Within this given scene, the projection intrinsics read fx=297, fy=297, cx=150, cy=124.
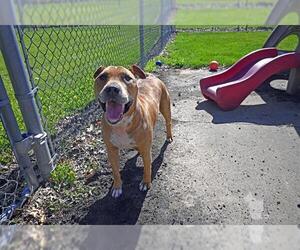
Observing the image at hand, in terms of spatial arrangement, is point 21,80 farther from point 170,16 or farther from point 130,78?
point 170,16

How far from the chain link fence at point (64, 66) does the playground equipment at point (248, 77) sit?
179 centimetres

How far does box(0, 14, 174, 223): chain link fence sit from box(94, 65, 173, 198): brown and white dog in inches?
27.1

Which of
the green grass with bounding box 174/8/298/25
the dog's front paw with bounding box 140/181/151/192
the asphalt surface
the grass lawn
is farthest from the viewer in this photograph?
the grass lawn

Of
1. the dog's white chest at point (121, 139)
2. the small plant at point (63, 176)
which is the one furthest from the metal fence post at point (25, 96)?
the dog's white chest at point (121, 139)

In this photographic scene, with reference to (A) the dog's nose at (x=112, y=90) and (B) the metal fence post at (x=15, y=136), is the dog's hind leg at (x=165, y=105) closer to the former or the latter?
(A) the dog's nose at (x=112, y=90)

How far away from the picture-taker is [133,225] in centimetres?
225

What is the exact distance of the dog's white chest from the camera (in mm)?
2361

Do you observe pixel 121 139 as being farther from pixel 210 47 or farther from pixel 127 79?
pixel 210 47

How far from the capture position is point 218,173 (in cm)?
286

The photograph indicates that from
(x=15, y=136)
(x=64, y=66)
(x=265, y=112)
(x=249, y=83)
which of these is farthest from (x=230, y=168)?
(x=64, y=66)

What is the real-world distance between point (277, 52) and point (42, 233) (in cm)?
465

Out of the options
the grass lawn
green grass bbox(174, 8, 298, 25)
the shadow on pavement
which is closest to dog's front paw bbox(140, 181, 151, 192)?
the shadow on pavement

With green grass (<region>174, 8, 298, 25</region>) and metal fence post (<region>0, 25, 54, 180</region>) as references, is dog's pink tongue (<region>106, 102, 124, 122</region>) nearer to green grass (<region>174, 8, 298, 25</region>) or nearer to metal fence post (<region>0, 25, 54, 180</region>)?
metal fence post (<region>0, 25, 54, 180</region>)

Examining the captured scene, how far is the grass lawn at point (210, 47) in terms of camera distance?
6.97 metres
